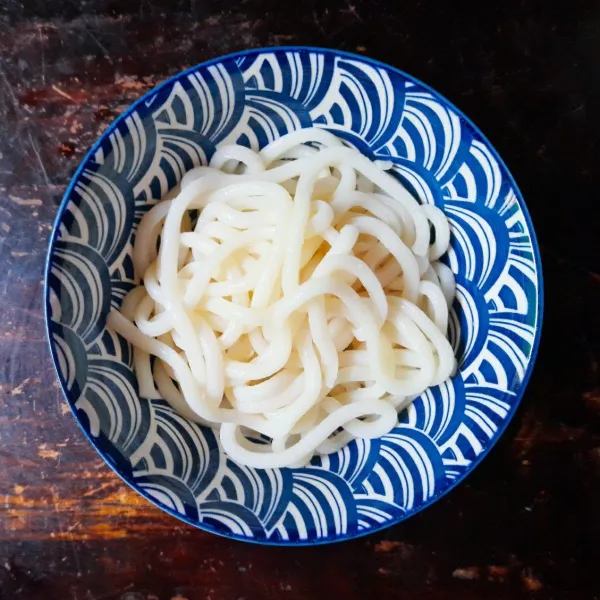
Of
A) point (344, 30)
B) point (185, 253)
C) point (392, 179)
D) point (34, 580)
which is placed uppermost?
point (344, 30)

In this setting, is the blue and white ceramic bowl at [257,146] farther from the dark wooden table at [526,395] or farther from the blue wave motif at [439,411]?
the dark wooden table at [526,395]

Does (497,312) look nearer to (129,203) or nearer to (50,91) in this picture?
(129,203)

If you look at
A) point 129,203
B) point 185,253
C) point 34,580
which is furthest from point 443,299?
point 34,580

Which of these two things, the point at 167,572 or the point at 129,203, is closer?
the point at 129,203

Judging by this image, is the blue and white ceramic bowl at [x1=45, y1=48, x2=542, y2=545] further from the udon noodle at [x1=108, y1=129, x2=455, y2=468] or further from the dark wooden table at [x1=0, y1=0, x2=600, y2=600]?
the dark wooden table at [x1=0, y1=0, x2=600, y2=600]

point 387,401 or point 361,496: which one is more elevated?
point 387,401

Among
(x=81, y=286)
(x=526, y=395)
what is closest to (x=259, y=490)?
(x=81, y=286)

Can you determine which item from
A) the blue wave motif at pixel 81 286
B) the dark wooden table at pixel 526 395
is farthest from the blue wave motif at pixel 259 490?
the blue wave motif at pixel 81 286
